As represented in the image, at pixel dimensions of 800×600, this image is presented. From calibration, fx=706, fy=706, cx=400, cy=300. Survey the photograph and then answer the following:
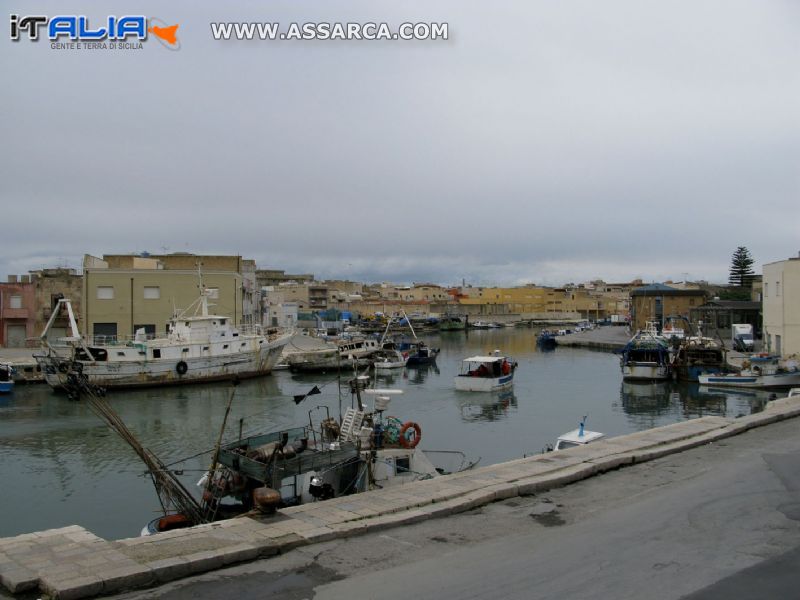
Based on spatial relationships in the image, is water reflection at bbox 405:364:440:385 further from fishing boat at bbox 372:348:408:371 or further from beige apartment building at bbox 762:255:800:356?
beige apartment building at bbox 762:255:800:356

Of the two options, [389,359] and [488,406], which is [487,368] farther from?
[389,359]

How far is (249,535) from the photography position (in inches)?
280

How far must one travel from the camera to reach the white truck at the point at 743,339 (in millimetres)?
51938

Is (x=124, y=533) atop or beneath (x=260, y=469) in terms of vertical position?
beneath

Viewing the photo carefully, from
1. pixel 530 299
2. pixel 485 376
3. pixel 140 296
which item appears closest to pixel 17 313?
pixel 140 296

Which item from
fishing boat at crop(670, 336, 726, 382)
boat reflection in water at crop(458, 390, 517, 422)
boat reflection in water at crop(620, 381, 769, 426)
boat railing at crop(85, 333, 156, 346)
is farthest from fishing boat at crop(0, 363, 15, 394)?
fishing boat at crop(670, 336, 726, 382)

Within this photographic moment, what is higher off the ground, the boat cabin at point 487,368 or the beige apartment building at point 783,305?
the beige apartment building at point 783,305

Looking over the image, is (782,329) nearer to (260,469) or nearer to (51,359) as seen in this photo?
(260,469)

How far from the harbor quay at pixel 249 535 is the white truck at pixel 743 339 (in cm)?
4673

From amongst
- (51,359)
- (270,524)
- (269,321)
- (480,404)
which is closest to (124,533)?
(270,524)

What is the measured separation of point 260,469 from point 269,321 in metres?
73.5

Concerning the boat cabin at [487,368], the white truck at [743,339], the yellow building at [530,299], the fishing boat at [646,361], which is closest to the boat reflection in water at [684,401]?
the fishing boat at [646,361]

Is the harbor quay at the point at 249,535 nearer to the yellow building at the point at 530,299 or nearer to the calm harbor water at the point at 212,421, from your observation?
the calm harbor water at the point at 212,421

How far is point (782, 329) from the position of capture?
123ft
